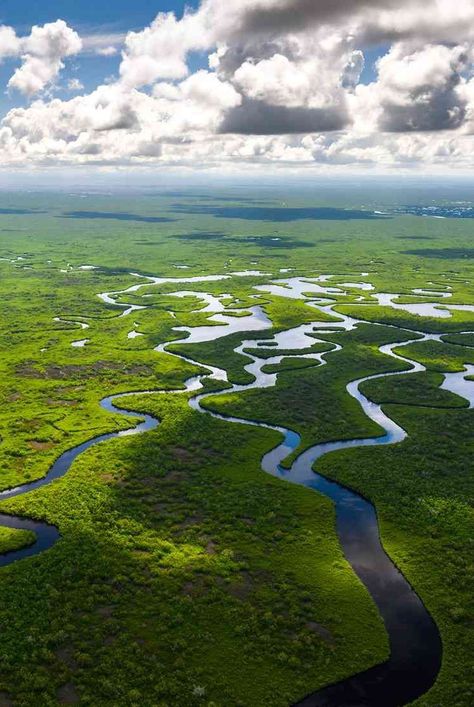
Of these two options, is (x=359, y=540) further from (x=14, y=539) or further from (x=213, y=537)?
(x=14, y=539)

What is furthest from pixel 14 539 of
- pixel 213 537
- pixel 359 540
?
pixel 359 540

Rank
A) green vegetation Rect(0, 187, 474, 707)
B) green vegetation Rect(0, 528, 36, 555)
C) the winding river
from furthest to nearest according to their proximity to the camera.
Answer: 1. green vegetation Rect(0, 528, 36, 555)
2. green vegetation Rect(0, 187, 474, 707)
3. the winding river

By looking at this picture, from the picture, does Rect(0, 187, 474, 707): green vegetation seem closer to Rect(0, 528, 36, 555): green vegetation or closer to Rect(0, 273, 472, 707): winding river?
Rect(0, 528, 36, 555): green vegetation

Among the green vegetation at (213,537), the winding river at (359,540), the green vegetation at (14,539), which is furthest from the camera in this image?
the green vegetation at (14,539)

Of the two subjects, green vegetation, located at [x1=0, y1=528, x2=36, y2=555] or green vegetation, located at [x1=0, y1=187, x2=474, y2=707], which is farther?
green vegetation, located at [x1=0, y1=528, x2=36, y2=555]

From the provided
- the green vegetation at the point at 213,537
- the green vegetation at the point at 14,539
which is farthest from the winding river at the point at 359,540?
the green vegetation at the point at 213,537

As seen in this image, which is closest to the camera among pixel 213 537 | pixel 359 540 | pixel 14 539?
pixel 14 539

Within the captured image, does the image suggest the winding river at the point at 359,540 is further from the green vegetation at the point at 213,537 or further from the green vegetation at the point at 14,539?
the green vegetation at the point at 213,537

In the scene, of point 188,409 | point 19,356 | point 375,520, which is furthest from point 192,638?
point 19,356

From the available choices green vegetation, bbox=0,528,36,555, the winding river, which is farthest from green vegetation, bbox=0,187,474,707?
the winding river
